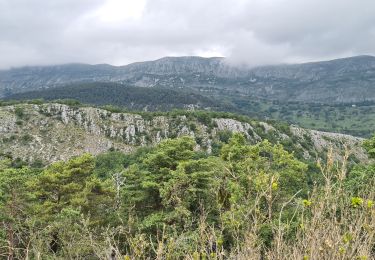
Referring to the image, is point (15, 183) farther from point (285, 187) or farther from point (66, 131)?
point (66, 131)

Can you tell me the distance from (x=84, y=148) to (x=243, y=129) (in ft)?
168

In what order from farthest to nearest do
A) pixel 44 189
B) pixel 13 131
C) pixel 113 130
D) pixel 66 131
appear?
pixel 113 130, pixel 66 131, pixel 13 131, pixel 44 189

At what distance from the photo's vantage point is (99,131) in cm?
11175

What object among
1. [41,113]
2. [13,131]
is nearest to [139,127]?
[41,113]

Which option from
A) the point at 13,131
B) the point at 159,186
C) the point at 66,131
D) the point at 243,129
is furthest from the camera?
the point at 243,129

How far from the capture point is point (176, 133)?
118938 mm

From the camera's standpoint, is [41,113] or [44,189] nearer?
[44,189]

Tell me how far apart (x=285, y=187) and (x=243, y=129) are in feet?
314

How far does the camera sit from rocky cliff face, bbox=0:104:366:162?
319ft

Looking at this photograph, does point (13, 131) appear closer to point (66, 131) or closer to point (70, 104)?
point (66, 131)

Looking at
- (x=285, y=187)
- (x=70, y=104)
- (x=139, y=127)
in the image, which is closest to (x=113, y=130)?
(x=139, y=127)

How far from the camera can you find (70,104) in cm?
12056

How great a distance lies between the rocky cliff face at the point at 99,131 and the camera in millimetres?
97312

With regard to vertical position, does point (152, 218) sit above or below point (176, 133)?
above
